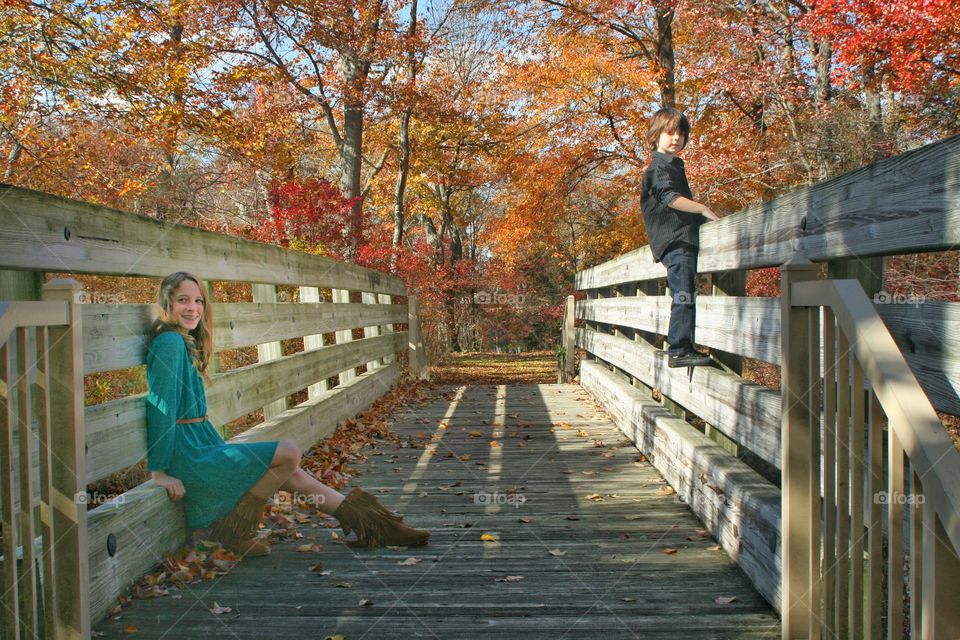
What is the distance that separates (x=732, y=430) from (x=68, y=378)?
3.01 meters

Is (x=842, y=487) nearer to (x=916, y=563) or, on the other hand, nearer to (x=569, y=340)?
(x=916, y=563)

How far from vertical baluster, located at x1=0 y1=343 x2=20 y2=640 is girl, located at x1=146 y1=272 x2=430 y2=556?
4.52 ft

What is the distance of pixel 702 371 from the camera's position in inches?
187

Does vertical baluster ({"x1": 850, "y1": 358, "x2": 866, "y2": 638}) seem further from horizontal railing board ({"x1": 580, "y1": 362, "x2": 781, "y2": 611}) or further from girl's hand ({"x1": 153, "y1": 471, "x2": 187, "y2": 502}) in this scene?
girl's hand ({"x1": 153, "y1": 471, "x2": 187, "y2": 502})

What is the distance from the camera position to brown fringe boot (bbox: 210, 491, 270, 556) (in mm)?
3795

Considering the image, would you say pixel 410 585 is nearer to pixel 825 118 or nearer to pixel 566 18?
pixel 825 118

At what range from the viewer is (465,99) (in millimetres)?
20297

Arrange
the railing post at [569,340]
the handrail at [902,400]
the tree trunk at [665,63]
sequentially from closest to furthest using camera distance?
the handrail at [902,400], the railing post at [569,340], the tree trunk at [665,63]

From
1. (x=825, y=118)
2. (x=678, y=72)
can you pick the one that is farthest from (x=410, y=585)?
(x=678, y=72)

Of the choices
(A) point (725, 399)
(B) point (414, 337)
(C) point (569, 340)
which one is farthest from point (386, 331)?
(A) point (725, 399)

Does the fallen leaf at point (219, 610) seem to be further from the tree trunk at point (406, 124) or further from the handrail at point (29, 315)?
the tree trunk at point (406, 124)

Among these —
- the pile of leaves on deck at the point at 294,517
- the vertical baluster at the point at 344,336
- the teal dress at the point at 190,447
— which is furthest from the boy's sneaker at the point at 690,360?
the vertical baluster at the point at 344,336

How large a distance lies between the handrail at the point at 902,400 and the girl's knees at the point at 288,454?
248 cm

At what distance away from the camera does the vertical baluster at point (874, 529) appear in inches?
79.6
